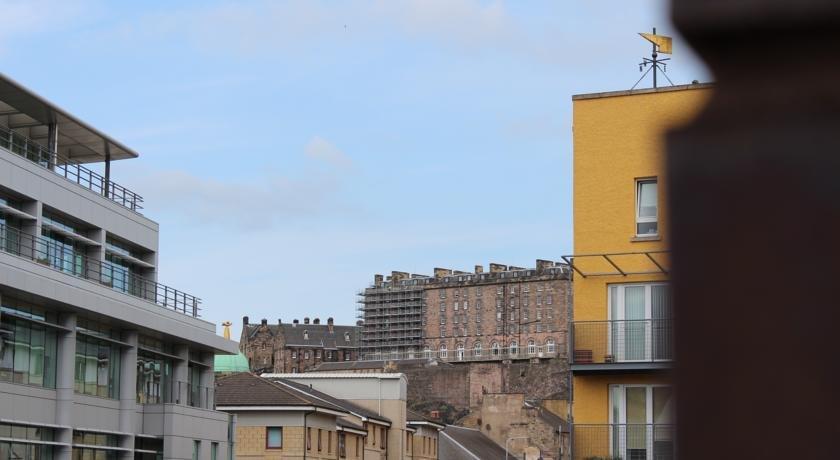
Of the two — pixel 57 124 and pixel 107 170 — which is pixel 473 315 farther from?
pixel 57 124

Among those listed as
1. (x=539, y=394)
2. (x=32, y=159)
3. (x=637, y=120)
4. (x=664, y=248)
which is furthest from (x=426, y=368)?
Result: (x=664, y=248)

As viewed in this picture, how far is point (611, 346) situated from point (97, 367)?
80.1 feet

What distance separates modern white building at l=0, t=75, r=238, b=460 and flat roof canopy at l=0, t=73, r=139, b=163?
5 cm

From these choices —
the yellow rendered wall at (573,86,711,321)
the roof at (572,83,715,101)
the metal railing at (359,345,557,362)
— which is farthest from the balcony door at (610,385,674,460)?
the metal railing at (359,345,557,362)

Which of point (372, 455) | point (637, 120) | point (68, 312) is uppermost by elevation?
point (637, 120)

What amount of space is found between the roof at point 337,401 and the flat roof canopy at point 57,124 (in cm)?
2426

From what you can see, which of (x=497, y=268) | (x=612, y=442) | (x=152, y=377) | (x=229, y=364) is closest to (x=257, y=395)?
(x=152, y=377)

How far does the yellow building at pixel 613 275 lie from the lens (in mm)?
28703

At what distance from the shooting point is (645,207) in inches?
1168

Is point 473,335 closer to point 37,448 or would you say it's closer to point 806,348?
point 37,448

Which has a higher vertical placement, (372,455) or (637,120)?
(637,120)

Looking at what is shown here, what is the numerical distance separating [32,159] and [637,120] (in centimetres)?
2534

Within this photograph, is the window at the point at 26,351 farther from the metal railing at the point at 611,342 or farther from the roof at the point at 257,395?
the roof at the point at 257,395

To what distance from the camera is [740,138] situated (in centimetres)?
112
